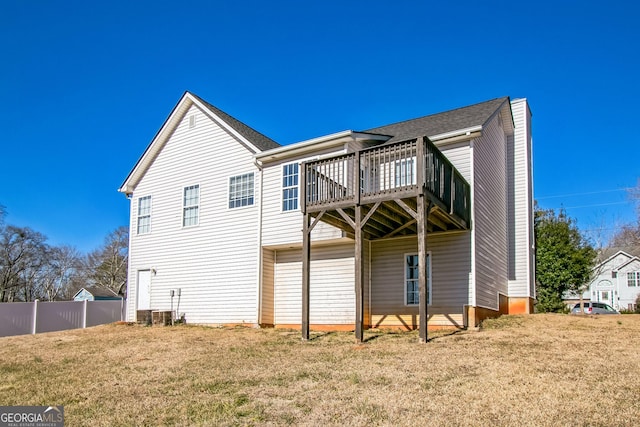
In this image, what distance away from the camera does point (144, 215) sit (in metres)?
19.9

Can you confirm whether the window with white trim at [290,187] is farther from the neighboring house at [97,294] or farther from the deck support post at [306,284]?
the neighboring house at [97,294]

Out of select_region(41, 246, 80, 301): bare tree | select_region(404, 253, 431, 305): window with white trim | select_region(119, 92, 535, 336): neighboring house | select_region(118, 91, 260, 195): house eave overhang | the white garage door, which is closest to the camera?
select_region(119, 92, 535, 336): neighboring house

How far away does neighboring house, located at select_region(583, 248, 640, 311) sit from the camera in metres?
46.3

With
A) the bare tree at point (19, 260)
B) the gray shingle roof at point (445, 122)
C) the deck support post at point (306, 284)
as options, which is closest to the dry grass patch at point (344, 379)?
the deck support post at point (306, 284)

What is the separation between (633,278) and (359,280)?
4514 centimetres

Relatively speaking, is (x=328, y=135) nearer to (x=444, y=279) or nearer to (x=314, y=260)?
(x=314, y=260)

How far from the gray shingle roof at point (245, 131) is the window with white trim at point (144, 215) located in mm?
4396

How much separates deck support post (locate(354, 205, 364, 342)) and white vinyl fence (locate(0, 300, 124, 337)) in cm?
1525

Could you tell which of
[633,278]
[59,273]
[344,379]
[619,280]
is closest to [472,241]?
[344,379]

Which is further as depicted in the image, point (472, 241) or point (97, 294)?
point (97, 294)

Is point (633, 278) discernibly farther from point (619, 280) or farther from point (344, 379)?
point (344, 379)

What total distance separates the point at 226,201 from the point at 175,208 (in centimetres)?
250

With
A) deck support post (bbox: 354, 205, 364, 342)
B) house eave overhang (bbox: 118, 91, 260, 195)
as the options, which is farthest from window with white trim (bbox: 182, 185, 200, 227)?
deck support post (bbox: 354, 205, 364, 342)

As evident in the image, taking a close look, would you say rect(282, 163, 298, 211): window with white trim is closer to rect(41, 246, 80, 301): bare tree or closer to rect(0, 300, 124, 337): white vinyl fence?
rect(0, 300, 124, 337): white vinyl fence
